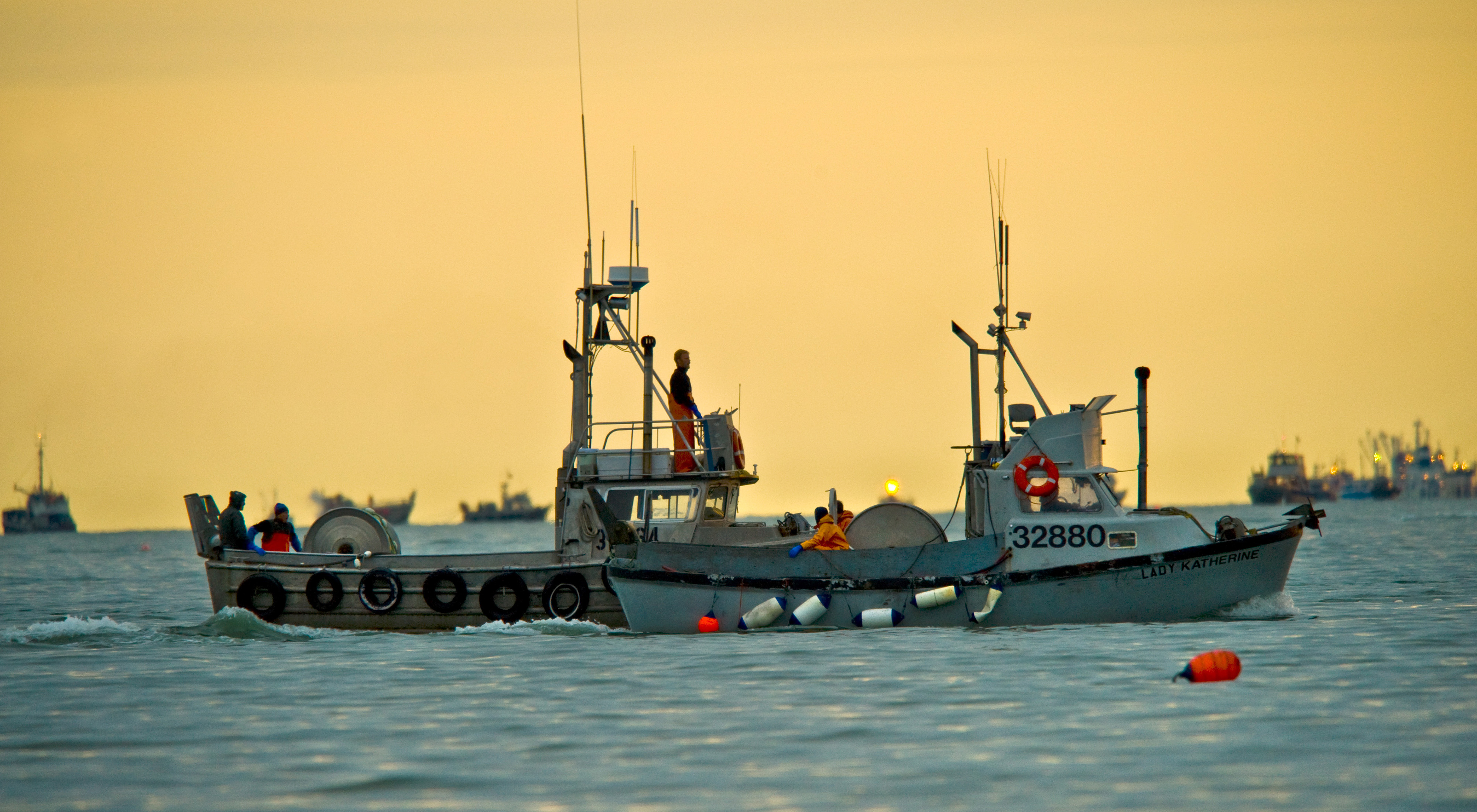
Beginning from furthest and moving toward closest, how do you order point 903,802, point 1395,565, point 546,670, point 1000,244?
1. point 1395,565
2. point 1000,244
3. point 546,670
4. point 903,802

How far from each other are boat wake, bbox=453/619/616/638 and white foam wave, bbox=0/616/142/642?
5926 millimetres

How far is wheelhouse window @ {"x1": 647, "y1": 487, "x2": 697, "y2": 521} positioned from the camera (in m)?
21.9

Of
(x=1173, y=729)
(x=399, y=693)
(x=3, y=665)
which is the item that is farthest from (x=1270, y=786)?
(x=3, y=665)

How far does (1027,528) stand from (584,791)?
410 inches

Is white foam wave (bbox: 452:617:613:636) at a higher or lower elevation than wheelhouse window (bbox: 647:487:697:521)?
lower

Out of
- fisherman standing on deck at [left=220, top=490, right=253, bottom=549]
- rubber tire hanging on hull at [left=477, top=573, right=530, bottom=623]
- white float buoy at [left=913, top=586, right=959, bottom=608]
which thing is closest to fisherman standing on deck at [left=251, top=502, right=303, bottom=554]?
fisherman standing on deck at [left=220, top=490, right=253, bottom=549]

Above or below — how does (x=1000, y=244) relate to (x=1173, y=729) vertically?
above

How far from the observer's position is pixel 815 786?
1042cm

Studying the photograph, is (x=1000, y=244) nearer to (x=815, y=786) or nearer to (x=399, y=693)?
(x=399, y=693)

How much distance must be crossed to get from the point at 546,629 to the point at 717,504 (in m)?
3.31

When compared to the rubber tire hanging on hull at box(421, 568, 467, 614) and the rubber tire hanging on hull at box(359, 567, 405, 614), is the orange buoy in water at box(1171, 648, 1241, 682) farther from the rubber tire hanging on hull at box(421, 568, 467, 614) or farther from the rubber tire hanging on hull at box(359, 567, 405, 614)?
the rubber tire hanging on hull at box(359, 567, 405, 614)

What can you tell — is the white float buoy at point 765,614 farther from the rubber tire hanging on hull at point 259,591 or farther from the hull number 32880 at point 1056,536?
the rubber tire hanging on hull at point 259,591

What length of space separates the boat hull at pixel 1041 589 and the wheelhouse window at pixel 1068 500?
821mm

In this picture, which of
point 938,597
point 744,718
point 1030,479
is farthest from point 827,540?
point 744,718
